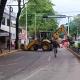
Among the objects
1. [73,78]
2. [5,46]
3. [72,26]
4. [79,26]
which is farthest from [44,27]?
[73,78]

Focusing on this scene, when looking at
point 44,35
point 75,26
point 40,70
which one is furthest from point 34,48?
point 75,26

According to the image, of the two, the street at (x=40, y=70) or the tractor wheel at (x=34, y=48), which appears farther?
the tractor wheel at (x=34, y=48)

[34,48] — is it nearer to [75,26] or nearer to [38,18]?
[38,18]

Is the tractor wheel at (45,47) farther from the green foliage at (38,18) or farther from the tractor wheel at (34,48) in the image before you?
the green foliage at (38,18)

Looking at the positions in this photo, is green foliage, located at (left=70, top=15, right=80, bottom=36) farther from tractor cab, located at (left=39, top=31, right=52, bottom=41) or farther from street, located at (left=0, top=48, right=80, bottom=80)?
street, located at (left=0, top=48, right=80, bottom=80)

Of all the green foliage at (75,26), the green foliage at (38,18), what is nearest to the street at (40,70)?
the green foliage at (38,18)

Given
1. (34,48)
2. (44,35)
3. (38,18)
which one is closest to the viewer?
(34,48)

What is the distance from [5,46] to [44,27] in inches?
1912

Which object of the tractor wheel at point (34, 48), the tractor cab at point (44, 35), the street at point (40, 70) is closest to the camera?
the street at point (40, 70)

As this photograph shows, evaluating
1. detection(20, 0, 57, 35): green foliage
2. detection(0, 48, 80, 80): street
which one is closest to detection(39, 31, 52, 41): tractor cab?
detection(0, 48, 80, 80): street

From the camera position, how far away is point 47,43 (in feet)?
213

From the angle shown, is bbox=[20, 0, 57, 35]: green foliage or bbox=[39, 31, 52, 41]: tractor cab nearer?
bbox=[39, 31, 52, 41]: tractor cab

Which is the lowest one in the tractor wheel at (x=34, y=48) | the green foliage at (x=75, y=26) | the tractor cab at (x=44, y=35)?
the tractor wheel at (x=34, y=48)

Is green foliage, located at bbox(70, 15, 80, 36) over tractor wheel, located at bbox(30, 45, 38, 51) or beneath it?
over
